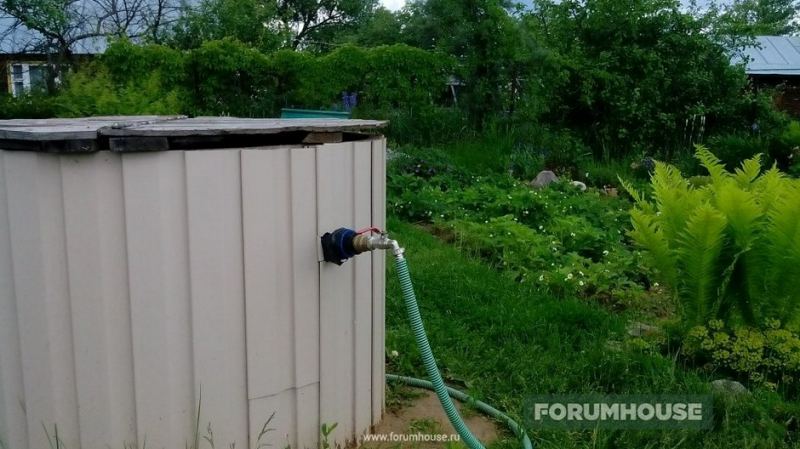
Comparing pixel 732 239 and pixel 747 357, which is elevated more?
pixel 732 239

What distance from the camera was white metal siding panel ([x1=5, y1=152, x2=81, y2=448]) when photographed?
82.7 inches

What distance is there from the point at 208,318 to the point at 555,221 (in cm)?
425

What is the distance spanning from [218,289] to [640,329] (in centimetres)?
247

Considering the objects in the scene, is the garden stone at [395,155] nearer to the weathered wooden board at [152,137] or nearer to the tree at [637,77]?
the tree at [637,77]

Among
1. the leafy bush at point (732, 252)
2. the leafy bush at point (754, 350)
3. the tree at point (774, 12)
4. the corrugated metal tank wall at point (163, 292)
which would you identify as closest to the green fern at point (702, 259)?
the leafy bush at point (732, 252)

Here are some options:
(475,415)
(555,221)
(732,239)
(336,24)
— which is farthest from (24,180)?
(336,24)

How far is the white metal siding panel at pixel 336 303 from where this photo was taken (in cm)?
245

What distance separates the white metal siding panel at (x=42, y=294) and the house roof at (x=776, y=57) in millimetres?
17335

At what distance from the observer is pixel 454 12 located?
35.9 ft

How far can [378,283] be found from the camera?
281cm

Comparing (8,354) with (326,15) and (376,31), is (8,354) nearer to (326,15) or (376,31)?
(376,31)

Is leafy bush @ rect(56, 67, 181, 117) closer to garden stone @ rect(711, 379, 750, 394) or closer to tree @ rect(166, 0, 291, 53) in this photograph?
tree @ rect(166, 0, 291, 53)

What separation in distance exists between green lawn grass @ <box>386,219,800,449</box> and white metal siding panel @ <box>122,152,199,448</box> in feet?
3.94

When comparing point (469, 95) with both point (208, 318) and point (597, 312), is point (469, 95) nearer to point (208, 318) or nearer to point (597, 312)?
point (597, 312)
